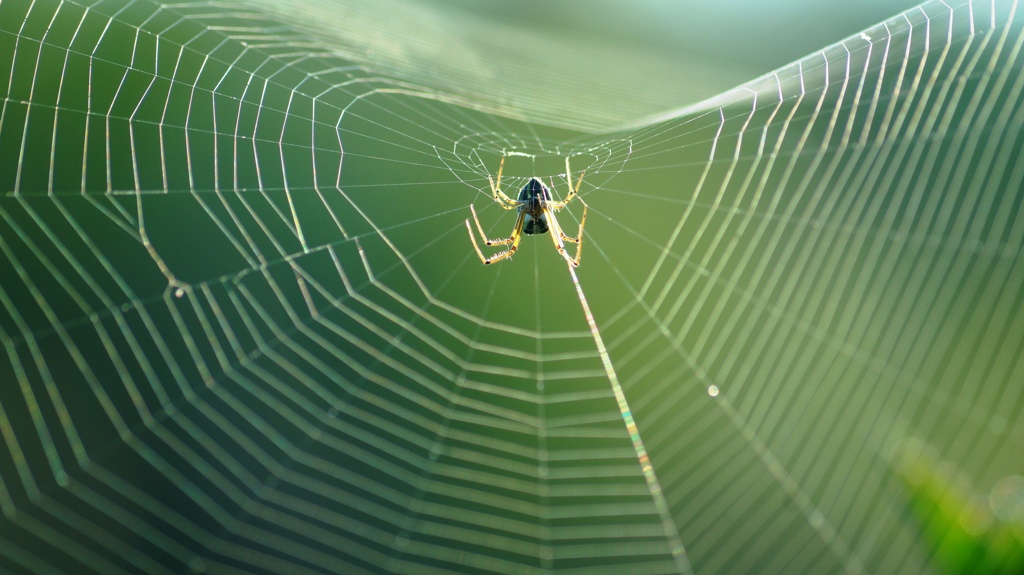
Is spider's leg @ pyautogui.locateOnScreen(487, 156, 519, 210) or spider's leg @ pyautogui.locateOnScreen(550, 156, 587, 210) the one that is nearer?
spider's leg @ pyautogui.locateOnScreen(550, 156, 587, 210)

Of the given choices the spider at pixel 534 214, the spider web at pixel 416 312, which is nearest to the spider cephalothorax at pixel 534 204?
the spider at pixel 534 214

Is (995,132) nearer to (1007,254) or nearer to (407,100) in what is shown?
(1007,254)

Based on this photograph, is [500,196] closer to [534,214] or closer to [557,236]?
[534,214]

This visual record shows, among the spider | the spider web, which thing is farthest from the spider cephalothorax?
the spider web

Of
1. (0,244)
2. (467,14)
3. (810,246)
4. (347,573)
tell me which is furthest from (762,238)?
(0,244)

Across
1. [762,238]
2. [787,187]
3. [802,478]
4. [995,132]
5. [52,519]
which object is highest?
[995,132]

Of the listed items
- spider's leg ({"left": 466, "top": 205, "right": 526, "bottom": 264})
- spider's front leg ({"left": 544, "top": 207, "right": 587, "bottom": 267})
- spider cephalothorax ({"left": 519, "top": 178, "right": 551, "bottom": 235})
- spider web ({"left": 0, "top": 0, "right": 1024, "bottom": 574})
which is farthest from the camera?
spider's leg ({"left": 466, "top": 205, "right": 526, "bottom": 264})

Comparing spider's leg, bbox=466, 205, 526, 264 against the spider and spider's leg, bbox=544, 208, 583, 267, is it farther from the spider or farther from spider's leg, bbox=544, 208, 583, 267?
spider's leg, bbox=544, 208, 583, 267

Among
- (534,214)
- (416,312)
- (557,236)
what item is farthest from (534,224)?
(416,312)
